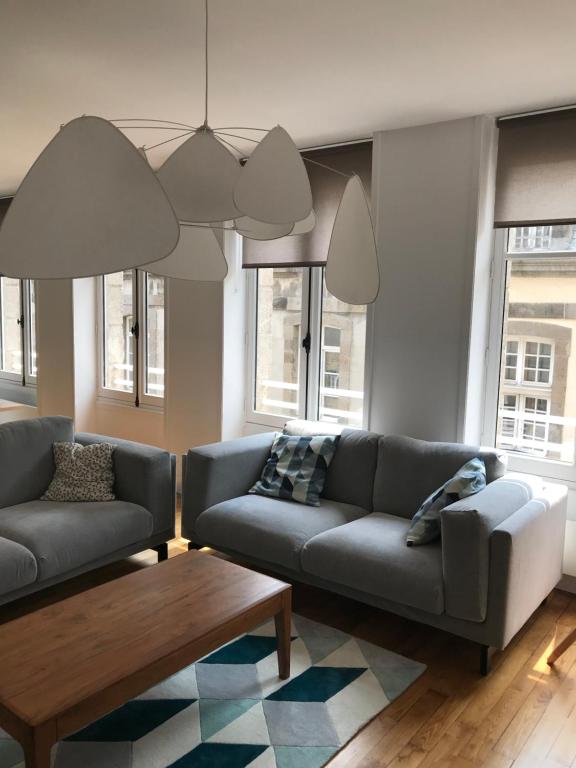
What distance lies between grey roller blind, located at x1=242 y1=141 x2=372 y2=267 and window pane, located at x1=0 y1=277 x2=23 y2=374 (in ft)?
12.3

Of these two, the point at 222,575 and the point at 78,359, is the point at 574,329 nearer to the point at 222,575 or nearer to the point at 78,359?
the point at 222,575

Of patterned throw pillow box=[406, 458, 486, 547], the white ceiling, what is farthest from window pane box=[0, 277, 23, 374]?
patterned throw pillow box=[406, 458, 486, 547]

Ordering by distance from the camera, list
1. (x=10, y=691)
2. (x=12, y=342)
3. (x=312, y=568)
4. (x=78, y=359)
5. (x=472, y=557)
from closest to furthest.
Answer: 1. (x=10, y=691)
2. (x=472, y=557)
3. (x=312, y=568)
4. (x=78, y=359)
5. (x=12, y=342)

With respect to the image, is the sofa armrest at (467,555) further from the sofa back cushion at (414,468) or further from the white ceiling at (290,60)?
the white ceiling at (290,60)

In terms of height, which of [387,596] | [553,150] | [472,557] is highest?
[553,150]

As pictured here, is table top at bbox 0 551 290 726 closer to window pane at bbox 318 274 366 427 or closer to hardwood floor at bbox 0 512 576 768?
hardwood floor at bbox 0 512 576 768

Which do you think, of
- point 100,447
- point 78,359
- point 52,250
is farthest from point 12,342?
point 52,250

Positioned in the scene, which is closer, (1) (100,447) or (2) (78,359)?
(1) (100,447)

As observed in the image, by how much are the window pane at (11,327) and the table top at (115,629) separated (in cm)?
505

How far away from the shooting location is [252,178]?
1749 mm

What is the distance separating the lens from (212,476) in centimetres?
371

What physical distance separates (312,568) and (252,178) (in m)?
2.01

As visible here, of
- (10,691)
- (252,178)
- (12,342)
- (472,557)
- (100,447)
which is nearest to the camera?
(252,178)

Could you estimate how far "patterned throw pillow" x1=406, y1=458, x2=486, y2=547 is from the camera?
304 cm
